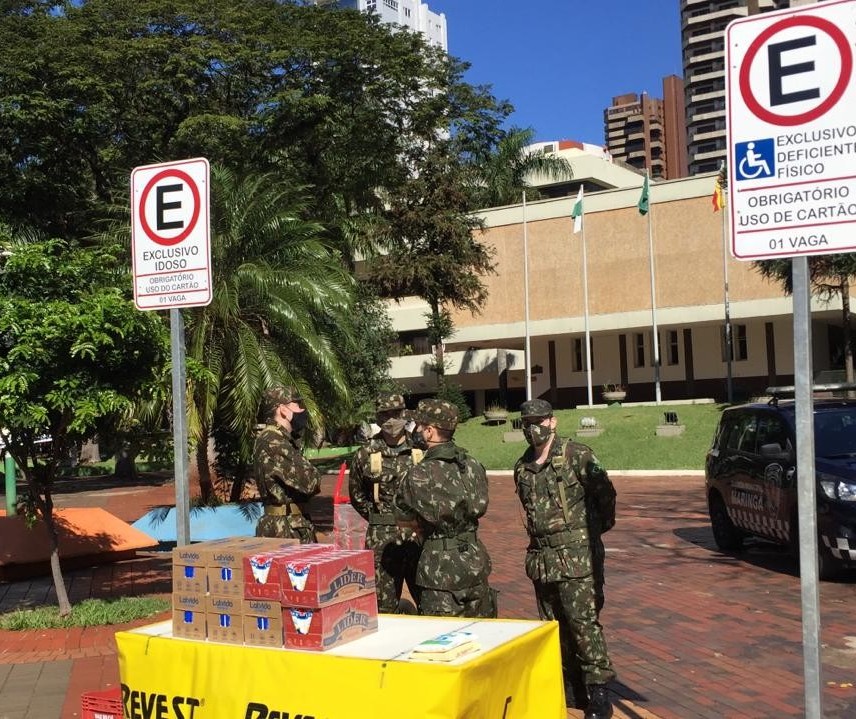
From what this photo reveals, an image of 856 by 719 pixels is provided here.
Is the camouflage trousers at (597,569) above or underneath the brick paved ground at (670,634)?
above

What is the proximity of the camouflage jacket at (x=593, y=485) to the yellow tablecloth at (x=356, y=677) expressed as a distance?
141cm

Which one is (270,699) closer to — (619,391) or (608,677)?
(608,677)

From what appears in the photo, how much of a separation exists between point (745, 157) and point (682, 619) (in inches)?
230

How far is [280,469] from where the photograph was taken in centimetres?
652

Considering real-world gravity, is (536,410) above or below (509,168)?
below

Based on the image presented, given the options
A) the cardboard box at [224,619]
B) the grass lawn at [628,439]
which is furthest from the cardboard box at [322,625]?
the grass lawn at [628,439]

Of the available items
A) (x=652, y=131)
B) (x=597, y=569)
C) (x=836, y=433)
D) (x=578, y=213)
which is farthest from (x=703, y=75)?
(x=597, y=569)

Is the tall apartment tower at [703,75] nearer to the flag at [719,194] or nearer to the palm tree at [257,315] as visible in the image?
the flag at [719,194]

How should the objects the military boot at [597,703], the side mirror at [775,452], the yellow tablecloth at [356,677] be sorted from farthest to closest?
the side mirror at [775,452] < the military boot at [597,703] < the yellow tablecloth at [356,677]

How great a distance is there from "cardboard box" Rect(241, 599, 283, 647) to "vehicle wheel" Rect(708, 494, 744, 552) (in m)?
8.49

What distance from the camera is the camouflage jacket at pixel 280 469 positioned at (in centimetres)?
654

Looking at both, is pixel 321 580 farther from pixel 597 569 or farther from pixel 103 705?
pixel 597 569

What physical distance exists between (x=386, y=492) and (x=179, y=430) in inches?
96.2

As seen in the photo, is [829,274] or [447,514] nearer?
[447,514]
